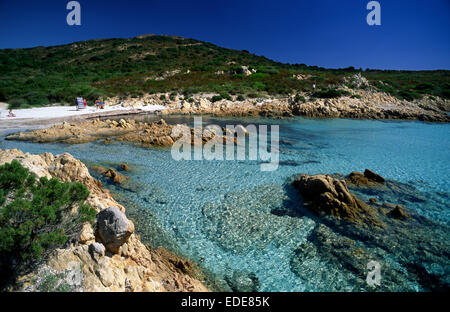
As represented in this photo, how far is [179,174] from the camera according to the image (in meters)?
9.60

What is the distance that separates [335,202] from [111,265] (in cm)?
606

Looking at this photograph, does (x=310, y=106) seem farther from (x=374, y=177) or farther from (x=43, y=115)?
(x=43, y=115)

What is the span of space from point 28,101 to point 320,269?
30.9m

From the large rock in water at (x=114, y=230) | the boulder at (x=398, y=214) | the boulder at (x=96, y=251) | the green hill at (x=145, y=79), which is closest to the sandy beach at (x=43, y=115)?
the green hill at (x=145, y=79)

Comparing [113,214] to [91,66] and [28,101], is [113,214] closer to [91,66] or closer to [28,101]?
[28,101]

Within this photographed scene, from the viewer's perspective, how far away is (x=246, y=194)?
7.99m

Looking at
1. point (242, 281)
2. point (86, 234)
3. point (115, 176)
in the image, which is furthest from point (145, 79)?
point (242, 281)

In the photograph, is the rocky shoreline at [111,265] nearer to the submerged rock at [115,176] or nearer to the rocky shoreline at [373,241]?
the rocky shoreline at [373,241]

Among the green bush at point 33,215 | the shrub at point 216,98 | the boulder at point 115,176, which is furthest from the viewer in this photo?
the shrub at point 216,98

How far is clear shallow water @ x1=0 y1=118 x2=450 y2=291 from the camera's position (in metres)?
5.07

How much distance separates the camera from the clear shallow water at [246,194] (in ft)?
16.6

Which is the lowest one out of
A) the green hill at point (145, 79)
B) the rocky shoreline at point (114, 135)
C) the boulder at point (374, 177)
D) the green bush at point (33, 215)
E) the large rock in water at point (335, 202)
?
the large rock in water at point (335, 202)

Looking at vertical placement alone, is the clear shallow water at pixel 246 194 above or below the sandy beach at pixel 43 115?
below

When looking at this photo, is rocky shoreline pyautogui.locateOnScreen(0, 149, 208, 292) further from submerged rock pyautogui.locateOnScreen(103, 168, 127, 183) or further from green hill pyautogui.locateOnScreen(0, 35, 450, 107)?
green hill pyautogui.locateOnScreen(0, 35, 450, 107)
